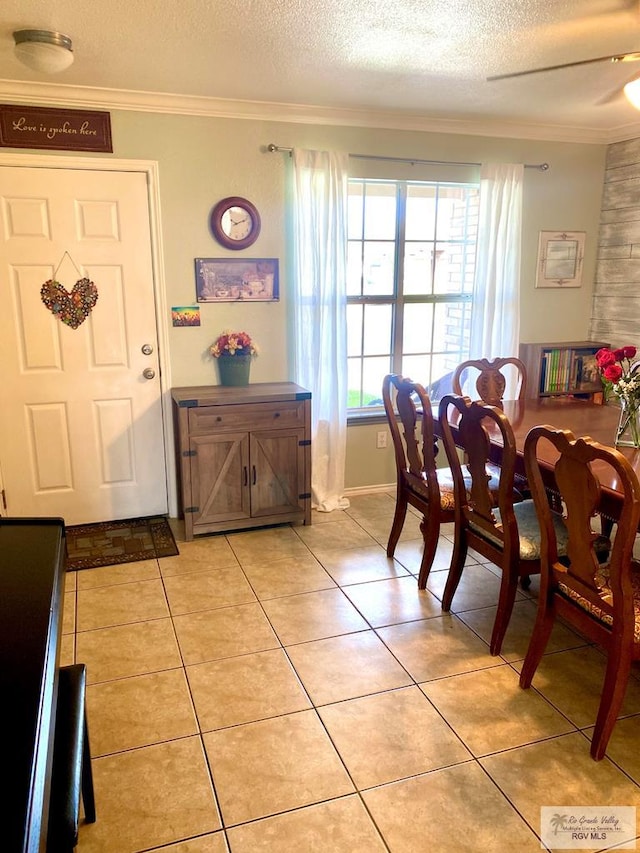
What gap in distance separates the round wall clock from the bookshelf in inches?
81.8

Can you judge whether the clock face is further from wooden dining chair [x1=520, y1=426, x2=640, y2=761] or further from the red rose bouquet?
wooden dining chair [x1=520, y1=426, x2=640, y2=761]

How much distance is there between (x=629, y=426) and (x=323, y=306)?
1931 mm

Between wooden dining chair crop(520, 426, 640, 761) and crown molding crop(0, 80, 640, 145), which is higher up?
crown molding crop(0, 80, 640, 145)

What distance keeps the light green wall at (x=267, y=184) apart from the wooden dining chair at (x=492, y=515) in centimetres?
158

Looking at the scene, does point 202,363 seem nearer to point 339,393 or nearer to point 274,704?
point 339,393

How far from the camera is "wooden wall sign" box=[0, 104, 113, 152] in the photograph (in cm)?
322

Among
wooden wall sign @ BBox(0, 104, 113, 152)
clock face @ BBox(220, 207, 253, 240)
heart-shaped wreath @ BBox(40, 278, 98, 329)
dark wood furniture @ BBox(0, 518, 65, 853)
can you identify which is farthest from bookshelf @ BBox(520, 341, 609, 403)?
dark wood furniture @ BBox(0, 518, 65, 853)

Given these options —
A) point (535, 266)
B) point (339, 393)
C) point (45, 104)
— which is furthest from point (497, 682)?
point (45, 104)

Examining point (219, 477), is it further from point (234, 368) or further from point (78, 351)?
point (78, 351)

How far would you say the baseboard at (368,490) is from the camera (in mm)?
4324

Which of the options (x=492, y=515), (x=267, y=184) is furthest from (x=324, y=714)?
(x=267, y=184)

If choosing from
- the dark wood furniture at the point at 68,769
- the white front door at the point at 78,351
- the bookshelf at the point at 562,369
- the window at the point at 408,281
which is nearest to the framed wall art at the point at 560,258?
the bookshelf at the point at 562,369

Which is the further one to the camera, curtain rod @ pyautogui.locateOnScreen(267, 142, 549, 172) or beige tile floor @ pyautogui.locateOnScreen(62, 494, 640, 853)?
curtain rod @ pyautogui.locateOnScreen(267, 142, 549, 172)

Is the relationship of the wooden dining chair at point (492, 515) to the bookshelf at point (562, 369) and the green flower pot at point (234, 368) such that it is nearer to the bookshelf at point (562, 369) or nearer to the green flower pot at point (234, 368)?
the green flower pot at point (234, 368)
